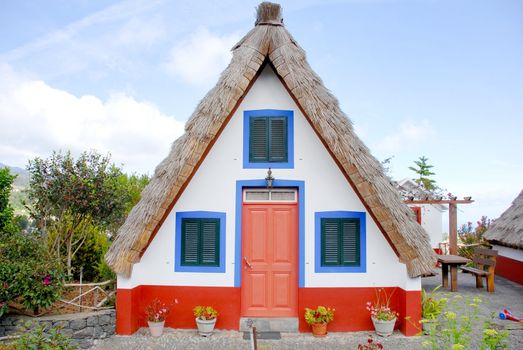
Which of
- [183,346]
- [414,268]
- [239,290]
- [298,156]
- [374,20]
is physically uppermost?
[374,20]

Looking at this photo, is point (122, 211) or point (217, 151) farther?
point (122, 211)

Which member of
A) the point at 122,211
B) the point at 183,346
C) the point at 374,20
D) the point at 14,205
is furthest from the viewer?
the point at 122,211

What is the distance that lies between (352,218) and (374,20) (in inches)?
187

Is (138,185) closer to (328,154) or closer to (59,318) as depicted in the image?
(59,318)

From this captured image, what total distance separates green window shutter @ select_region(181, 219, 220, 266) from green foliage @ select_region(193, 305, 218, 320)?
79cm

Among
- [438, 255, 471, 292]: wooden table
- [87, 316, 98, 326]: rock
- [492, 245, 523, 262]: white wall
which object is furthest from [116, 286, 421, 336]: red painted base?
[492, 245, 523, 262]: white wall

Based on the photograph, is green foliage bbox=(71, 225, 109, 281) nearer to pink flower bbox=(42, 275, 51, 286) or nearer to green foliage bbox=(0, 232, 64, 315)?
green foliage bbox=(0, 232, 64, 315)

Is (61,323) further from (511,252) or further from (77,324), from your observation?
(511,252)

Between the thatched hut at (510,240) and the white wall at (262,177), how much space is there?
629 centimetres

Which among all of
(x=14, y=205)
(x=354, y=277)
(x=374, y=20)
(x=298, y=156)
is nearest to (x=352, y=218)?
(x=354, y=277)

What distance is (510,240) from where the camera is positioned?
38.5 feet

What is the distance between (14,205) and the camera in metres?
9.73

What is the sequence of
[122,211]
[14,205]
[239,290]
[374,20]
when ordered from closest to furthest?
[239,290]
[374,20]
[14,205]
[122,211]

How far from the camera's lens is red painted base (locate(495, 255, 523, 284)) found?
466 inches
